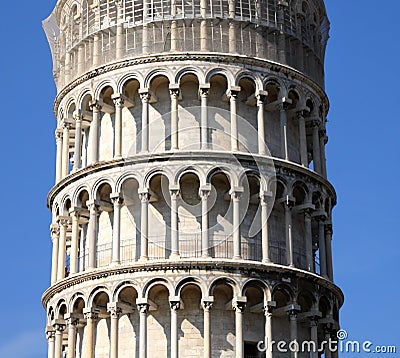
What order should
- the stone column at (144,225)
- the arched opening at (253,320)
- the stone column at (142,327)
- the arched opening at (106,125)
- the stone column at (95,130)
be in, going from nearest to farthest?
the stone column at (142,327) < the arched opening at (253,320) < the stone column at (144,225) < the stone column at (95,130) < the arched opening at (106,125)

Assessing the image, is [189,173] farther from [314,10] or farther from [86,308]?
[314,10]

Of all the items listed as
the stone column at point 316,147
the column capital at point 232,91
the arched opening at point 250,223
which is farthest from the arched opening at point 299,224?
the column capital at point 232,91

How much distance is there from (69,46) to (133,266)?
926 centimetres

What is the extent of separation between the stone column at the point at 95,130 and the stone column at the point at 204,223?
13.0ft

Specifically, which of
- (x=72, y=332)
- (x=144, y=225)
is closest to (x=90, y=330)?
(x=72, y=332)

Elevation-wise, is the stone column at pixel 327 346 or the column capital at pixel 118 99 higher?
the column capital at pixel 118 99

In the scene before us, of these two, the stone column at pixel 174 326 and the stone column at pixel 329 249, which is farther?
the stone column at pixel 329 249

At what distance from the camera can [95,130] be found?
3697cm

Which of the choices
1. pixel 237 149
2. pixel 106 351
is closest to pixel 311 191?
pixel 237 149

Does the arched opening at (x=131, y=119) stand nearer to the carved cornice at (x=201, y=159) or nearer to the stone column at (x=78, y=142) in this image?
the carved cornice at (x=201, y=159)

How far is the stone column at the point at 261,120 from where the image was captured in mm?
36188

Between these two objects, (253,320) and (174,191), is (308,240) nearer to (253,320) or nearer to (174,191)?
(253,320)

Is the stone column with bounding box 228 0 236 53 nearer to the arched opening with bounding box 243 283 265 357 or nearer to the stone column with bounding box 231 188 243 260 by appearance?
the stone column with bounding box 231 188 243 260

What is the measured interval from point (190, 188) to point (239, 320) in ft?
14.7
